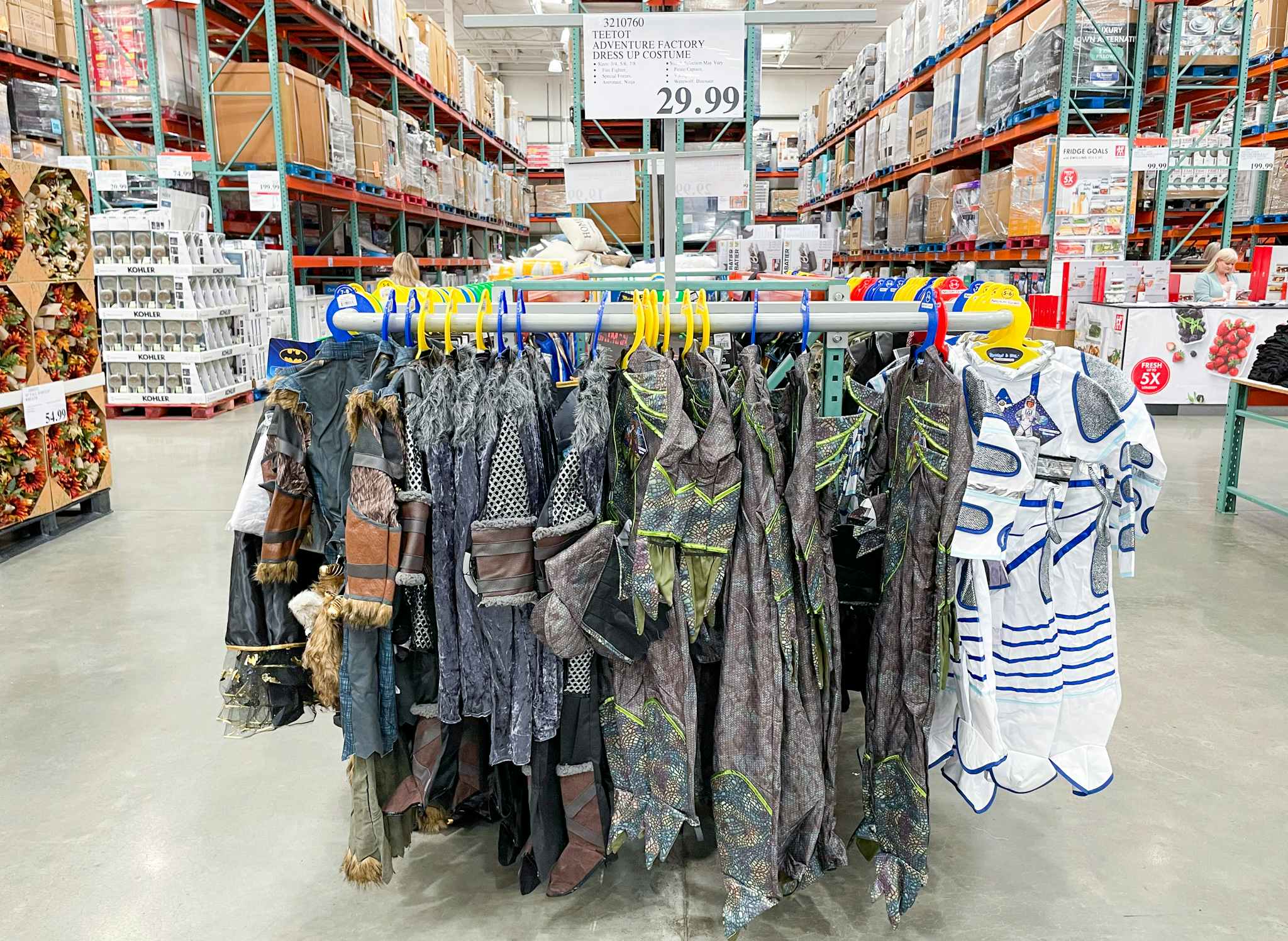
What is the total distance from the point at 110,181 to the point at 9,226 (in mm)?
4036

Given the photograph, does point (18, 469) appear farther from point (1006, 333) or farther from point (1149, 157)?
point (1149, 157)

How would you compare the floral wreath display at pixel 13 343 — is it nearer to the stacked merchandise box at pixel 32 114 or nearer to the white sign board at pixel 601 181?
the white sign board at pixel 601 181

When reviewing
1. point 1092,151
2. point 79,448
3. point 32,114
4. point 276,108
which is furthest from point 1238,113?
point 32,114

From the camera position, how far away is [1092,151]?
696 cm

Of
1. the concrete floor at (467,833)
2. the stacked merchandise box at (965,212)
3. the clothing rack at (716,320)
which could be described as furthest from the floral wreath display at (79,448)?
the stacked merchandise box at (965,212)

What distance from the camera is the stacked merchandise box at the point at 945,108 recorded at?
8758mm

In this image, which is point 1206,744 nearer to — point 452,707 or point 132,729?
point 452,707

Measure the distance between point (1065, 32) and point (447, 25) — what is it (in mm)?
12074

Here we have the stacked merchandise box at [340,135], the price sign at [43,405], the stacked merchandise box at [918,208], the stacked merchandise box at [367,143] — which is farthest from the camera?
the stacked merchandise box at [918,208]

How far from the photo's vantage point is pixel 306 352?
1.93 metres

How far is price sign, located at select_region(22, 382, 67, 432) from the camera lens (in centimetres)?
443

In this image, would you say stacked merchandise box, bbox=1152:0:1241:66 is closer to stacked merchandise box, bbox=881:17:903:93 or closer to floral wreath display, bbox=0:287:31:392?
stacked merchandise box, bbox=881:17:903:93

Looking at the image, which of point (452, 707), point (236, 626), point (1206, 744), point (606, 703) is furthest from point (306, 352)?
point (1206, 744)

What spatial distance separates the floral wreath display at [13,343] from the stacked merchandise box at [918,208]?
8368 millimetres
